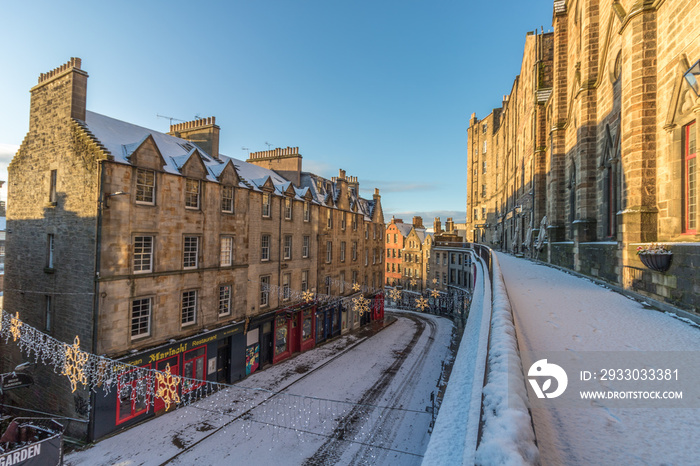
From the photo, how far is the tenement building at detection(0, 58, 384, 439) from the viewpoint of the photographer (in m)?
14.3

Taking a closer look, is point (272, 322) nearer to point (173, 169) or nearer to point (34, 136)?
point (173, 169)

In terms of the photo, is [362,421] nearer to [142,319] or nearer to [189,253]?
[142,319]

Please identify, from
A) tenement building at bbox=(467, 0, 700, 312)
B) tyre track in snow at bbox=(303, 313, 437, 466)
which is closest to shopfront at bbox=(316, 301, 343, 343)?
tyre track in snow at bbox=(303, 313, 437, 466)

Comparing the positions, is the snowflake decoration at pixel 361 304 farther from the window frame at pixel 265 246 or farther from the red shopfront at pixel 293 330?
the window frame at pixel 265 246

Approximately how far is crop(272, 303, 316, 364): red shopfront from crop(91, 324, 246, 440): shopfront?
11.8 feet

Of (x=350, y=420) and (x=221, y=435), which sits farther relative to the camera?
(x=350, y=420)

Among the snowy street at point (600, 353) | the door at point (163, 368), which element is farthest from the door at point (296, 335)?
the snowy street at point (600, 353)

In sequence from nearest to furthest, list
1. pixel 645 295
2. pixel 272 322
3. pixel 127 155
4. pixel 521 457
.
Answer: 1. pixel 521 457
2. pixel 645 295
3. pixel 127 155
4. pixel 272 322

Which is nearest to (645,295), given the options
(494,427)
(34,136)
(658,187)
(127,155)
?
(658,187)

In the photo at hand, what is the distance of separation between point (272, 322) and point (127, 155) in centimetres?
1397

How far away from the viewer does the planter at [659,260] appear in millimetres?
8383

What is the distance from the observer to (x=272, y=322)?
926 inches

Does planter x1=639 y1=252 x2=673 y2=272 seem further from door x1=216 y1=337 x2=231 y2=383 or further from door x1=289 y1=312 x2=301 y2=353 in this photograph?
door x1=289 y1=312 x2=301 y2=353

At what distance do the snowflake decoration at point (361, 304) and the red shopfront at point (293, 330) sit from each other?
6924 millimetres
